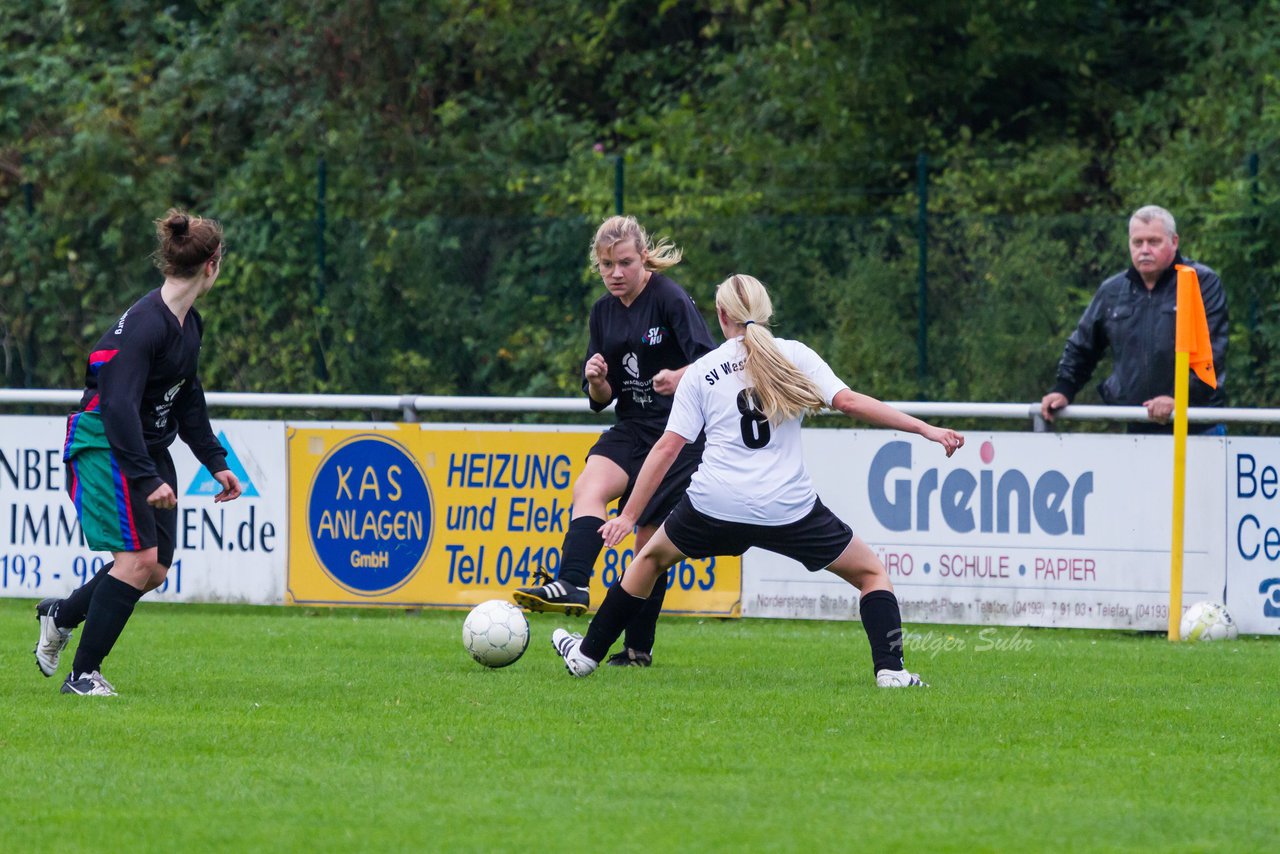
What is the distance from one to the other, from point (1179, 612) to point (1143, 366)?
4.44ft

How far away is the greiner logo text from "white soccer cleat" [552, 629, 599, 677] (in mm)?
2813

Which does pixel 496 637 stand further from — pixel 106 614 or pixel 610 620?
pixel 106 614

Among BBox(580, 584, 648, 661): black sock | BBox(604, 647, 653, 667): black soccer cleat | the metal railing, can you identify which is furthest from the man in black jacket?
BBox(580, 584, 648, 661): black sock

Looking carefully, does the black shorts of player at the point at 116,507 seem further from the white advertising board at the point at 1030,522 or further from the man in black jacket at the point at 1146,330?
the man in black jacket at the point at 1146,330

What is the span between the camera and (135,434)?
719 centimetres

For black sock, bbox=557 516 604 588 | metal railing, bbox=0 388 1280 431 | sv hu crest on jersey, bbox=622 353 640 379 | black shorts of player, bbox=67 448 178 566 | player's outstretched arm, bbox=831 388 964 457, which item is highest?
sv hu crest on jersey, bbox=622 353 640 379

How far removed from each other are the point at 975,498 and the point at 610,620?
10.3 ft

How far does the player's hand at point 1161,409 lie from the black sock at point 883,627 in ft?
9.76

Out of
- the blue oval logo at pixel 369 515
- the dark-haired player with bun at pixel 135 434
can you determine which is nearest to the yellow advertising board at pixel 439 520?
the blue oval logo at pixel 369 515

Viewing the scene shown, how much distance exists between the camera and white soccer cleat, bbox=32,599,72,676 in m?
7.90

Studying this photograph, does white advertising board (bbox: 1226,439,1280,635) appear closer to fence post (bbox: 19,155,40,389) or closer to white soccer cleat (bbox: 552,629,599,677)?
white soccer cleat (bbox: 552,629,599,677)

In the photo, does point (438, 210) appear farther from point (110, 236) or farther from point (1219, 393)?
point (1219, 393)

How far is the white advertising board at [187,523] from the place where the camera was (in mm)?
11422

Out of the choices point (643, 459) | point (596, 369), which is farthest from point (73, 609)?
point (643, 459)
